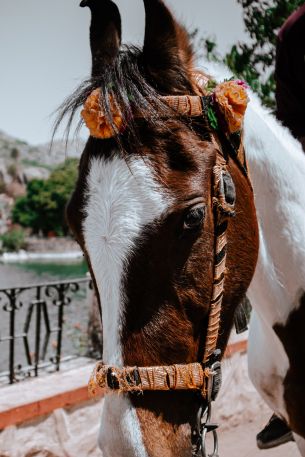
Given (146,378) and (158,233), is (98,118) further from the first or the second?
(146,378)

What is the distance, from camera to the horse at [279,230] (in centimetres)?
211

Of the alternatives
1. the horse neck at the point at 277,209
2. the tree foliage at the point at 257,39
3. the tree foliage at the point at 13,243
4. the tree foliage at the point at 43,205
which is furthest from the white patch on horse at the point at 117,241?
the tree foliage at the point at 43,205

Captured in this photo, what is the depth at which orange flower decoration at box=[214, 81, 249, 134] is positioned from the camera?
1.85 metres

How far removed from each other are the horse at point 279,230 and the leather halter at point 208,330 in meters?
0.23

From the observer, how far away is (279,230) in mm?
2152

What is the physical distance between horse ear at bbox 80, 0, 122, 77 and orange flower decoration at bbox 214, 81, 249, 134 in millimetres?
433

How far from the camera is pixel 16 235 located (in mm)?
50031

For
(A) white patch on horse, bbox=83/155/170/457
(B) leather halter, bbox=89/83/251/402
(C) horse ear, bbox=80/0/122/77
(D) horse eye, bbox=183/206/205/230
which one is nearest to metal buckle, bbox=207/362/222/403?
(B) leather halter, bbox=89/83/251/402

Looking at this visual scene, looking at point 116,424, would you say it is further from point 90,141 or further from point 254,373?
point 254,373

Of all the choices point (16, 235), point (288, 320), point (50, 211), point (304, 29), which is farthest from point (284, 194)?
point (50, 211)

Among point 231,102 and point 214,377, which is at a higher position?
point 231,102

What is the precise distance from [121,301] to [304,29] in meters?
1.48

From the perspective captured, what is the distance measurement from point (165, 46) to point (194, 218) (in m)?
0.61

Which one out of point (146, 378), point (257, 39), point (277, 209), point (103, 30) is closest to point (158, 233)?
point (146, 378)
